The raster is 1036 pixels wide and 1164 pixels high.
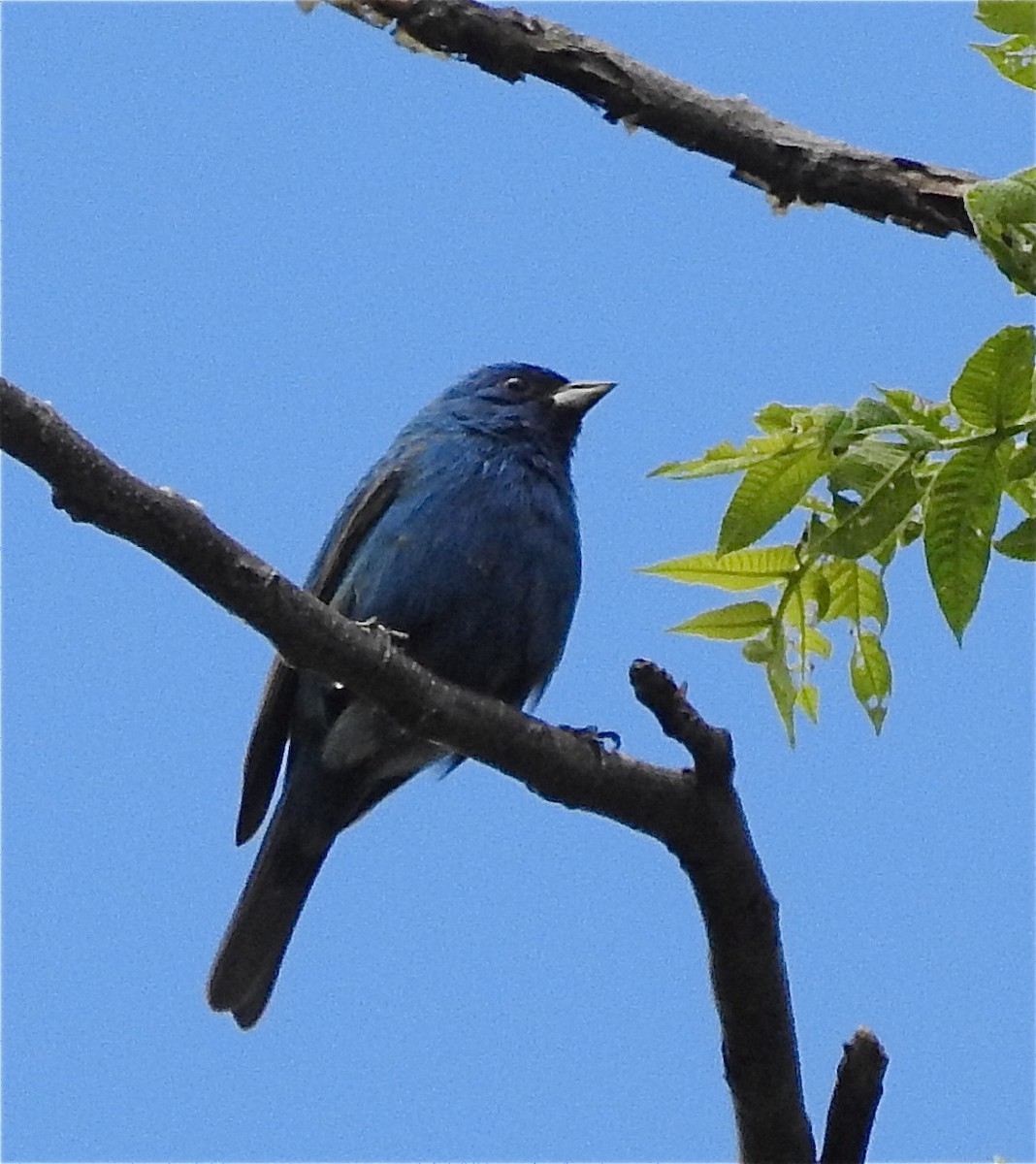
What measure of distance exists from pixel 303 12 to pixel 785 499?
185 cm

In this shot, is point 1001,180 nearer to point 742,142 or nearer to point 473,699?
point 742,142

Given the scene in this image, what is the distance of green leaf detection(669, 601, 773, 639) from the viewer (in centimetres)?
370

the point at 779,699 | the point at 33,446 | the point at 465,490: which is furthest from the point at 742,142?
the point at 465,490

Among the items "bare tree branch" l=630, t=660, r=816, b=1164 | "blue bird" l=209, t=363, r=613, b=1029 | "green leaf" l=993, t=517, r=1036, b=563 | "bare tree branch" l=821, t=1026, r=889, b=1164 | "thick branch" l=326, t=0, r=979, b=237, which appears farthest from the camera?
"blue bird" l=209, t=363, r=613, b=1029

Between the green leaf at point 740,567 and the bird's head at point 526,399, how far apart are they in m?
4.00

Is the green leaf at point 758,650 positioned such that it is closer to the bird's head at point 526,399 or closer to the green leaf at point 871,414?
the green leaf at point 871,414

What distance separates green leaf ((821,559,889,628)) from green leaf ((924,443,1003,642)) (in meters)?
0.56

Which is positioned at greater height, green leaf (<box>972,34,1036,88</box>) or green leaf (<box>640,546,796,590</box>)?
green leaf (<box>972,34,1036,88</box>)

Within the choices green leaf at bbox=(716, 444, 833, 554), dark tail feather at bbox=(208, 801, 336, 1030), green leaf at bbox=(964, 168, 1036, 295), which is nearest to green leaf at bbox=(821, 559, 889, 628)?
green leaf at bbox=(716, 444, 833, 554)

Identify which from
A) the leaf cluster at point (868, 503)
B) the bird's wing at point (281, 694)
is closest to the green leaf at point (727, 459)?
the leaf cluster at point (868, 503)

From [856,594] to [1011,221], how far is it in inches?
40.8

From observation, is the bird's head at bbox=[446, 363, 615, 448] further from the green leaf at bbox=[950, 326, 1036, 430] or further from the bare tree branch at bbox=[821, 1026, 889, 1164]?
the green leaf at bbox=[950, 326, 1036, 430]

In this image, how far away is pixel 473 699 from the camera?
4.62 m

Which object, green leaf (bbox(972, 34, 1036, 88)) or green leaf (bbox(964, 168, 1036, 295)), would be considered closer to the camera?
green leaf (bbox(964, 168, 1036, 295))
